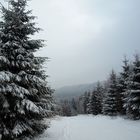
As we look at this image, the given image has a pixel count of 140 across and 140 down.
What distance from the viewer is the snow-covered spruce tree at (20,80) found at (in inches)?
362

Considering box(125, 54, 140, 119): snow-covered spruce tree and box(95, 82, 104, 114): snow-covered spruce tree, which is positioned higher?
box(125, 54, 140, 119): snow-covered spruce tree

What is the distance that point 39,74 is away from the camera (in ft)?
37.4

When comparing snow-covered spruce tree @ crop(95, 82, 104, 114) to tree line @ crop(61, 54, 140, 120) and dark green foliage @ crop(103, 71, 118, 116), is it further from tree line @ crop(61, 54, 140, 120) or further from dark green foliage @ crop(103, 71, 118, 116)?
dark green foliage @ crop(103, 71, 118, 116)

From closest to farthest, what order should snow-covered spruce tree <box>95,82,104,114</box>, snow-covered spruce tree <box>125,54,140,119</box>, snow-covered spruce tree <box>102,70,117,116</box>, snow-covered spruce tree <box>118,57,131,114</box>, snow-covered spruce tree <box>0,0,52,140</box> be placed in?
snow-covered spruce tree <box>0,0,52,140</box>, snow-covered spruce tree <box>125,54,140,119</box>, snow-covered spruce tree <box>118,57,131,114</box>, snow-covered spruce tree <box>102,70,117,116</box>, snow-covered spruce tree <box>95,82,104,114</box>

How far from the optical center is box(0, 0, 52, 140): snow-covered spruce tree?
920 cm

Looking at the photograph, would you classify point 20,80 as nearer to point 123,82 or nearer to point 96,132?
point 96,132

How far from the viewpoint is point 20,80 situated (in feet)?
31.4

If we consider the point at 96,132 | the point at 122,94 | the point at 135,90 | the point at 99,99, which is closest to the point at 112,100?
the point at 122,94

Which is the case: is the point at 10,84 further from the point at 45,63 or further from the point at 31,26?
the point at 31,26

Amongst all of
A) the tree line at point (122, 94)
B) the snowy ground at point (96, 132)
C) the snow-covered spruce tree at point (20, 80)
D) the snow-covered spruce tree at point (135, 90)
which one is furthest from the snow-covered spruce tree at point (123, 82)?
the snow-covered spruce tree at point (20, 80)

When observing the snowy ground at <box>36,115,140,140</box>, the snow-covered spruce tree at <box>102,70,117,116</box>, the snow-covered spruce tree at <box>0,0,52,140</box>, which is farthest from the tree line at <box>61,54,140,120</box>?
the snow-covered spruce tree at <box>0,0,52,140</box>

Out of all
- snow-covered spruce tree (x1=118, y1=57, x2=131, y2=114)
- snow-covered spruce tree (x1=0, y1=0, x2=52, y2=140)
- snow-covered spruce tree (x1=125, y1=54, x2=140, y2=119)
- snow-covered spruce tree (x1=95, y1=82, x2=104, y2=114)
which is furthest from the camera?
snow-covered spruce tree (x1=95, y1=82, x2=104, y2=114)

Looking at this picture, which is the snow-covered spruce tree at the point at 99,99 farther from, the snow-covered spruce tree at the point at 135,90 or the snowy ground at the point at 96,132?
the snowy ground at the point at 96,132

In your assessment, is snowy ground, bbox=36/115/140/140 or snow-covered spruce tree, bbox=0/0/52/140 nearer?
snow-covered spruce tree, bbox=0/0/52/140
